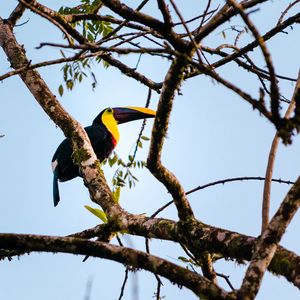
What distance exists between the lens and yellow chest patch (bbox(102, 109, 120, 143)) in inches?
323

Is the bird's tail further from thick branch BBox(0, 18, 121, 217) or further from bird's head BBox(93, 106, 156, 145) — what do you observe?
thick branch BBox(0, 18, 121, 217)

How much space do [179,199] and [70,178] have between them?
4076mm

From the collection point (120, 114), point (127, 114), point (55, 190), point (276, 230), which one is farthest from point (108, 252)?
point (120, 114)

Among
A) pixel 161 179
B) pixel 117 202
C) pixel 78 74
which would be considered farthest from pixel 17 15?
pixel 161 179

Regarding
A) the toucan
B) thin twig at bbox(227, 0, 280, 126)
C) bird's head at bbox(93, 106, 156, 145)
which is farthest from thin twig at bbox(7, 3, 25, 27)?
thin twig at bbox(227, 0, 280, 126)

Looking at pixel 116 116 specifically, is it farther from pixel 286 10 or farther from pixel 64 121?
pixel 286 10

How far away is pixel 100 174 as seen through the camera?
468cm

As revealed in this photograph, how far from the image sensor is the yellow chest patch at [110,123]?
323 inches

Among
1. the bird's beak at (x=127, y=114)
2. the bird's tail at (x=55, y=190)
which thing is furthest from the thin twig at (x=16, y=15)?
the bird's beak at (x=127, y=114)

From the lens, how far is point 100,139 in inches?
304

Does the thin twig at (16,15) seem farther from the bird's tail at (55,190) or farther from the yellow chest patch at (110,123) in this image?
the yellow chest patch at (110,123)

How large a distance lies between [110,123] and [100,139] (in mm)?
873

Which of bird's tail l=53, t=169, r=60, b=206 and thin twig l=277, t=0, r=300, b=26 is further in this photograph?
bird's tail l=53, t=169, r=60, b=206

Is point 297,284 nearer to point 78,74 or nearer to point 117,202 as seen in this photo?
point 117,202
